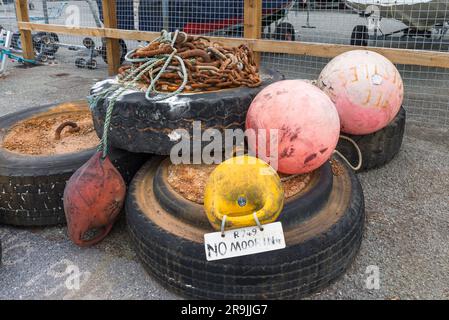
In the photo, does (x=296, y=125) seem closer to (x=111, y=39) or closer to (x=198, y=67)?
(x=198, y=67)

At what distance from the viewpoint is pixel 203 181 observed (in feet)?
7.41

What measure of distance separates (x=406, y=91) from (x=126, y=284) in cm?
511

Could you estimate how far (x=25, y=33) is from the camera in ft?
26.2

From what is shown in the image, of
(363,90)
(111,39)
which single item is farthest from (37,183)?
(111,39)

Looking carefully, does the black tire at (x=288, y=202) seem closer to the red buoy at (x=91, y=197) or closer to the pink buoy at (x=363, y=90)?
the red buoy at (x=91, y=197)

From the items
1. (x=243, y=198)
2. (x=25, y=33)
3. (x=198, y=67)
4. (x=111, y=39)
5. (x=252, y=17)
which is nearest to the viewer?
(x=243, y=198)

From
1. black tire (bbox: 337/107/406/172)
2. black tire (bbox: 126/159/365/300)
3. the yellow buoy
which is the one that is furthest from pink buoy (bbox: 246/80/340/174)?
black tire (bbox: 337/107/406/172)

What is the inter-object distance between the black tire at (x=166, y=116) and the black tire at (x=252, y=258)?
43 centimetres

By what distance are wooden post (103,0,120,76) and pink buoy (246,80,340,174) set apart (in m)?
5.07

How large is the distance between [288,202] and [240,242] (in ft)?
1.32

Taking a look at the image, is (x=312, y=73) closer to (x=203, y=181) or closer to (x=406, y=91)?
(x=406, y=91)

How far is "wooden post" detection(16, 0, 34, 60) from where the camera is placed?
7.80 meters

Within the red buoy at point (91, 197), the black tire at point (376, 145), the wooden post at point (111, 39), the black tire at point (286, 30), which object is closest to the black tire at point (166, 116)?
the red buoy at point (91, 197)

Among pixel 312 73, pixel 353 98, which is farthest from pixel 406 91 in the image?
pixel 353 98
